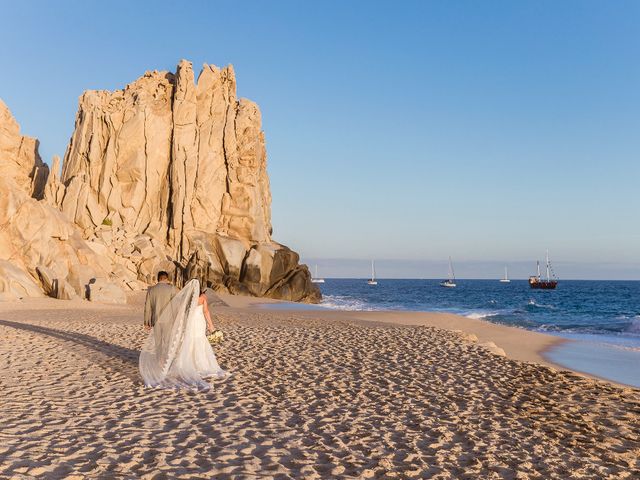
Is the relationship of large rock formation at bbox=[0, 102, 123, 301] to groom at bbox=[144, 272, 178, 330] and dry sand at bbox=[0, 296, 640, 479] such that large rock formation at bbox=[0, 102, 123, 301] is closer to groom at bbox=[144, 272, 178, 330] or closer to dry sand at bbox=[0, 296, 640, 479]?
dry sand at bbox=[0, 296, 640, 479]

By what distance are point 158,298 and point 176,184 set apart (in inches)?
2151

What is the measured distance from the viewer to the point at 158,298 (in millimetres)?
11859

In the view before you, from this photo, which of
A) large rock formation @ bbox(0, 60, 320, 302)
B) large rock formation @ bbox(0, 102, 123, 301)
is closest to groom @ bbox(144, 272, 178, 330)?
large rock formation @ bbox(0, 102, 123, 301)

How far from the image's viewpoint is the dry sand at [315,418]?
6.60 meters

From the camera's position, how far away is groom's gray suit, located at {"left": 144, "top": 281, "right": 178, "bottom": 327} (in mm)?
11859

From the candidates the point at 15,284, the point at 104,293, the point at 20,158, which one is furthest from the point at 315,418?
the point at 20,158

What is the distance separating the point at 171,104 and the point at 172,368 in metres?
61.4

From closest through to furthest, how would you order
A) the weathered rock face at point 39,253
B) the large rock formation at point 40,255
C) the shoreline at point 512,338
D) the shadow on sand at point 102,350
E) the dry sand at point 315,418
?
1. the dry sand at point 315,418
2. the shadow on sand at point 102,350
3. the shoreline at point 512,338
4. the large rock formation at point 40,255
5. the weathered rock face at point 39,253

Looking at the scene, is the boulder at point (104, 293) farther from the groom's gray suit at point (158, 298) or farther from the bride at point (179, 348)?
the bride at point (179, 348)

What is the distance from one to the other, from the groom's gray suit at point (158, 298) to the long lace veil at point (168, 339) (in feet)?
0.38

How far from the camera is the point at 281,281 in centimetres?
6056

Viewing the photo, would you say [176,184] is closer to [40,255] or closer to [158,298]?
[40,255]

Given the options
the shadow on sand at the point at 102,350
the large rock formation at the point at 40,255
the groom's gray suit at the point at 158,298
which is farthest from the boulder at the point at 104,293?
the groom's gray suit at the point at 158,298

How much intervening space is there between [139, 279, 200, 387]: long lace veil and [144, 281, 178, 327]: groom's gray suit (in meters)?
0.12
